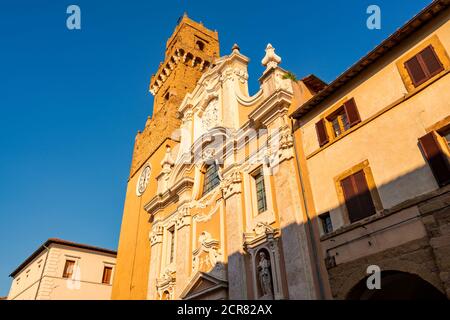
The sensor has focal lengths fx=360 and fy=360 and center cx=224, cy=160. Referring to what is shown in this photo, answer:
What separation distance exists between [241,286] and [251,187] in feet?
12.0

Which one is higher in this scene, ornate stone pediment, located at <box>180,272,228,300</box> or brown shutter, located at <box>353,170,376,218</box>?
brown shutter, located at <box>353,170,376,218</box>

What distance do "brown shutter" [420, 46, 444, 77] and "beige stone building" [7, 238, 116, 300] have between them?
88.5 feet

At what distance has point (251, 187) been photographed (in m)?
13.8

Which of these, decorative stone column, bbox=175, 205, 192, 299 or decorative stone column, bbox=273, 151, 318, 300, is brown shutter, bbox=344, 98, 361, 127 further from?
decorative stone column, bbox=175, 205, 192, 299

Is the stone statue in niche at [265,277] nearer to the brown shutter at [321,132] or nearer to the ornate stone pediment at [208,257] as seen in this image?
the ornate stone pediment at [208,257]

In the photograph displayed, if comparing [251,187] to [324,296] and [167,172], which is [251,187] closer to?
[324,296]

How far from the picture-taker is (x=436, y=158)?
7.81m

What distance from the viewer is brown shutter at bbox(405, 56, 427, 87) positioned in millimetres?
8859

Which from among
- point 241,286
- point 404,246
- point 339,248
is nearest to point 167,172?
point 241,286

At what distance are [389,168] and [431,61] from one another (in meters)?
2.84

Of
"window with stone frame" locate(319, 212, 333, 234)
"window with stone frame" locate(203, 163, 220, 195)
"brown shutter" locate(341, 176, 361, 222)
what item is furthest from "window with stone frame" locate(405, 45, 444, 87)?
"window with stone frame" locate(203, 163, 220, 195)

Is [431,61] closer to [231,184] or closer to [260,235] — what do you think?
[260,235]

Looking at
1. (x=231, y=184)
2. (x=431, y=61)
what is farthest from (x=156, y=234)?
(x=431, y=61)

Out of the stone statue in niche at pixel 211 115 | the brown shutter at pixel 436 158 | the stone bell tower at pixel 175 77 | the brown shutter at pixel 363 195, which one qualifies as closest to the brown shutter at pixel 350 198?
the brown shutter at pixel 363 195
